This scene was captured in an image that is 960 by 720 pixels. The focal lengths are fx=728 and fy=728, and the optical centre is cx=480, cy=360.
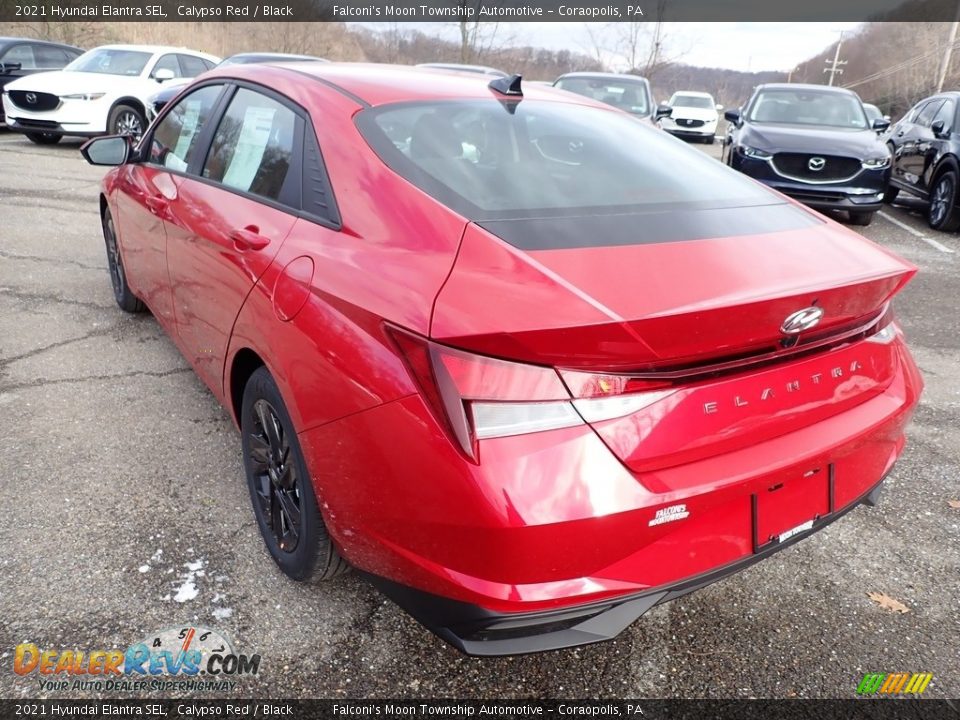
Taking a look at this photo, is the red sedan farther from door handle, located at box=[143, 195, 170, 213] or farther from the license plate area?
door handle, located at box=[143, 195, 170, 213]

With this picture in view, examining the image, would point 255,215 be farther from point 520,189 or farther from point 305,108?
point 520,189

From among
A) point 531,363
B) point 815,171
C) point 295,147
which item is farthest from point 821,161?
point 531,363

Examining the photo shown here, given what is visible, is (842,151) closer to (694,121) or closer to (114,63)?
(114,63)

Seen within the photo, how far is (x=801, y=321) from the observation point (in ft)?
5.50

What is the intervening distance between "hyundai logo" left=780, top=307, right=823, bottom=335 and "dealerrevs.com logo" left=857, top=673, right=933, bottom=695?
108 centimetres

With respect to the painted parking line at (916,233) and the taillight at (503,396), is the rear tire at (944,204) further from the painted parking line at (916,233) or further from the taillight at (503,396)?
the taillight at (503,396)

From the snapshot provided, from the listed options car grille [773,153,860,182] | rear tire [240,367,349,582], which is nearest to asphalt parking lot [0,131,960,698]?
A: rear tire [240,367,349,582]

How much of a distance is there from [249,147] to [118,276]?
239 centimetres

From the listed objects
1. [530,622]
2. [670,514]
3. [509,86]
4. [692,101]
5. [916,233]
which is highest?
[509,86]

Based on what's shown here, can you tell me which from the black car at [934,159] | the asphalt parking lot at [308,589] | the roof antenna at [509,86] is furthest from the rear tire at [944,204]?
the roof antenna at [509,86]

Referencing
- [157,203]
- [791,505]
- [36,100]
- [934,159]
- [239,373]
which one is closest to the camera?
[791,505]

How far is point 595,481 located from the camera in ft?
4.96

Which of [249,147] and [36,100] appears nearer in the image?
[249,147]

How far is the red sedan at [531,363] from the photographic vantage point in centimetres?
150
